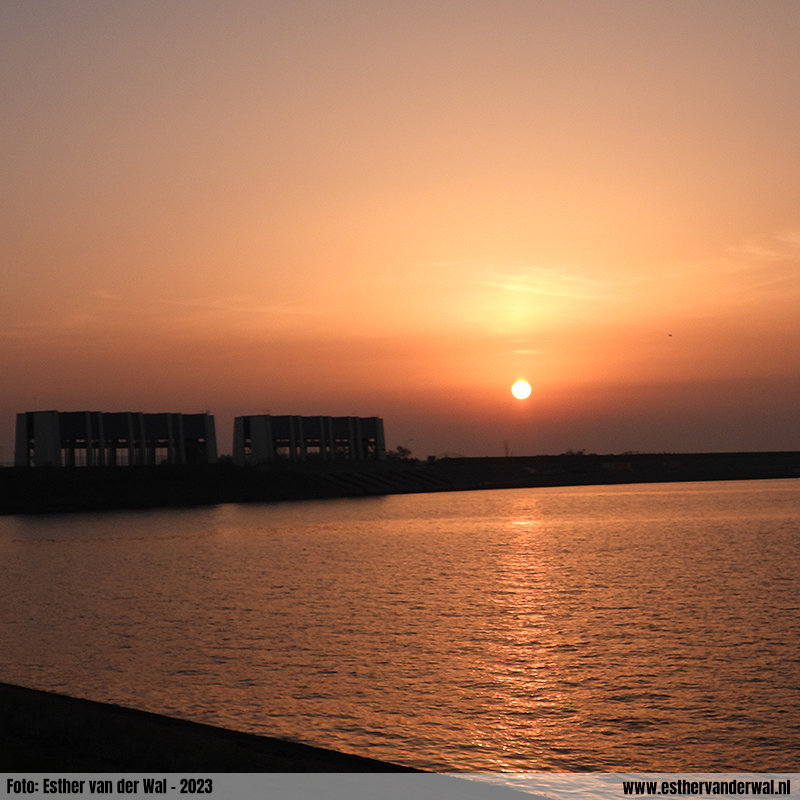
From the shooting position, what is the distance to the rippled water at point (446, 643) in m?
20.7

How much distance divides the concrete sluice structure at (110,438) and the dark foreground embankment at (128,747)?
131 meters

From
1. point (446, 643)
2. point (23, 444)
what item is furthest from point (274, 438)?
point (446, 643)

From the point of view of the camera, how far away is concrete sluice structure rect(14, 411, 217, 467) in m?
141

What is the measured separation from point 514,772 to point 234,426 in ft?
551

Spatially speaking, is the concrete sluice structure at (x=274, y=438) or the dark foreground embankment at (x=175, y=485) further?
the concrete sluice structure at (x=274, y=438)

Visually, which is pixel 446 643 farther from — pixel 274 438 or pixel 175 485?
pixel 274 438

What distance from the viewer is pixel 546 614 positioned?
3875 cm

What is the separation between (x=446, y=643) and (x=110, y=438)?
130m

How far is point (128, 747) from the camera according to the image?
15.4 meters

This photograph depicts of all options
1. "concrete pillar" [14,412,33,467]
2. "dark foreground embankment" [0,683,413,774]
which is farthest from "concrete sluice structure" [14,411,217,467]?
"dark foreground embankment" [0,683,413,774]

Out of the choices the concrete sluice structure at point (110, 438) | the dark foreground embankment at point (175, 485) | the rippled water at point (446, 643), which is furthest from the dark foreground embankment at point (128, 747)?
the concrete sluice structure at point (110, 438)

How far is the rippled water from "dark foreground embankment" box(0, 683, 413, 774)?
318 centimetres

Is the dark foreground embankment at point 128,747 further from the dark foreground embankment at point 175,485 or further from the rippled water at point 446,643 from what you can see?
the dark foreground embankment at point 175,485

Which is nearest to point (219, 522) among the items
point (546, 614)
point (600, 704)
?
point (546, 614)
